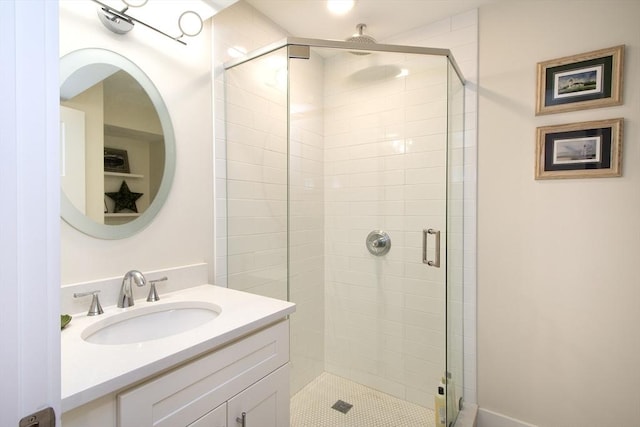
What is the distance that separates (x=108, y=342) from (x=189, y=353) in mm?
453

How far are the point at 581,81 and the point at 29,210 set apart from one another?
2.18 m

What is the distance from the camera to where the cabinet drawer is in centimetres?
76

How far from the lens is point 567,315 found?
1.62 meters

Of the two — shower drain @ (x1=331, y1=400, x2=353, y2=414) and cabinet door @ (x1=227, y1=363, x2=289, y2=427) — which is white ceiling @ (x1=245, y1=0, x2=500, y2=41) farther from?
shower drain @ (x1=331, y1=400, x2=353, y2=414)

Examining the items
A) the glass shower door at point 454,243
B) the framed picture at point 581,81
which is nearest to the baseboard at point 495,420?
the glass shower door at point 454,243

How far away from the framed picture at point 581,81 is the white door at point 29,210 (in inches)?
80.1

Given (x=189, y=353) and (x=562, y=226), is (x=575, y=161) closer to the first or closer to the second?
(x=562, y=226)

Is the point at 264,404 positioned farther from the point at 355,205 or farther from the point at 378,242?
the point at 355,205

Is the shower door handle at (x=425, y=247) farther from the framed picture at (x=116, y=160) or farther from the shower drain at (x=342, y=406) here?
the framed picture at (x=116, y=160)

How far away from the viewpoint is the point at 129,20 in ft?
3.98

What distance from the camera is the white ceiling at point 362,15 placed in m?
1.78

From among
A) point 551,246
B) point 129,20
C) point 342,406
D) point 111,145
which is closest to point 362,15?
point 129,20

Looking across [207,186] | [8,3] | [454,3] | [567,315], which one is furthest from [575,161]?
[8,3]

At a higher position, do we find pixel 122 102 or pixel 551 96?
pixel 551 96
